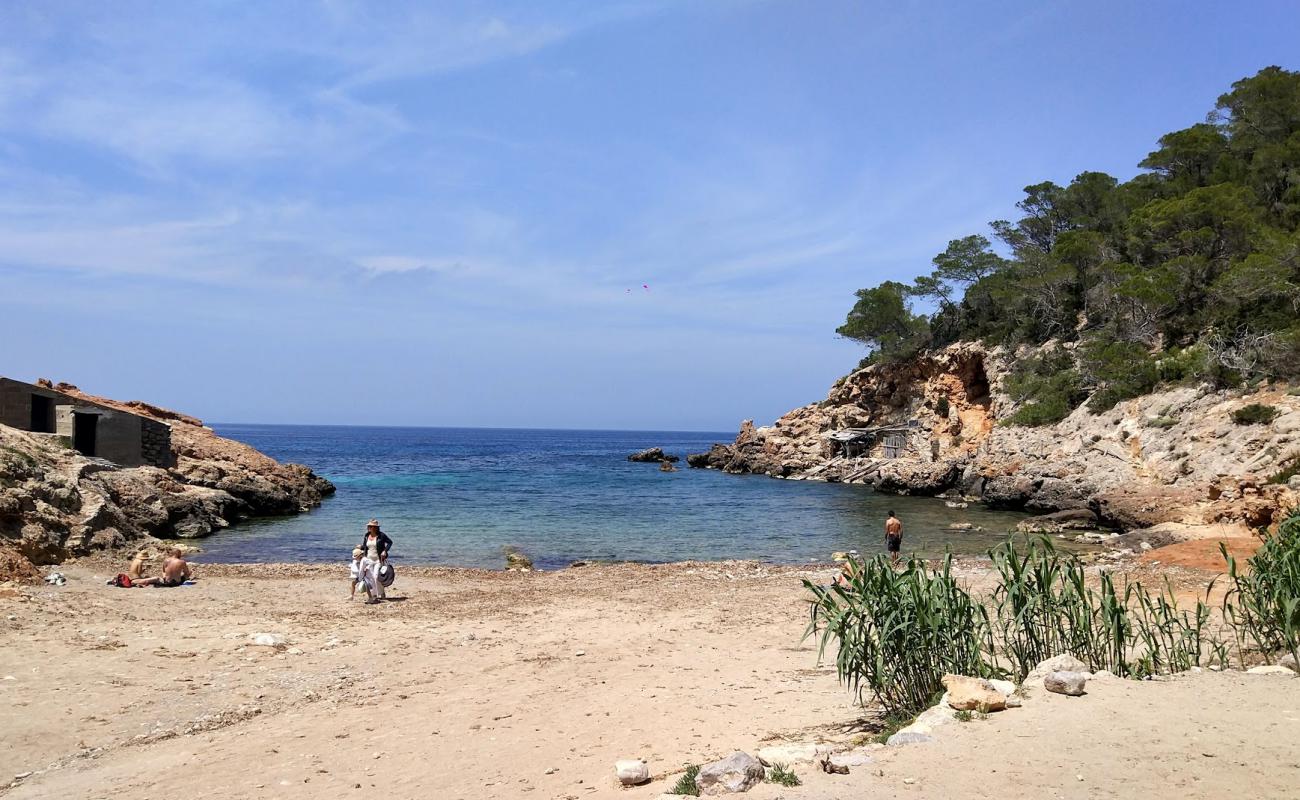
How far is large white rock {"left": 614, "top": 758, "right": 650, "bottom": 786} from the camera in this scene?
506 centimetres

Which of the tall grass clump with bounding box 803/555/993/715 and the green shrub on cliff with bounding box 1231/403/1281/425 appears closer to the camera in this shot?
the tall grass clump with bounding box 803/555/993/715

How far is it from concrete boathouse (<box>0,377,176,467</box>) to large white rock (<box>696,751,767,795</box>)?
25.2 metres

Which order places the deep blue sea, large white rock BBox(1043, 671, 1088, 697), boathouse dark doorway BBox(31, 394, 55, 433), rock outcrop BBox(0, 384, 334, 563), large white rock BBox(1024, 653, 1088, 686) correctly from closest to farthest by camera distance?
large white rock BBox(1043, 671, 1088, 697), large white rock BBox(1024, 653, 1088, 686), rock outcrop BBox(0, 384, 334, 563), the deep blue sea, boathouse dark doorway BBox(31, 394, 55, 433)

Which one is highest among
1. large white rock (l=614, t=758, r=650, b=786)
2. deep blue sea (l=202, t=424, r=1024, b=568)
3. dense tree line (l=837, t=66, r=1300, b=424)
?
dense tree line (l=837, t=66, r=1300, b=424)

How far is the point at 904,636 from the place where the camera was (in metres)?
5.74

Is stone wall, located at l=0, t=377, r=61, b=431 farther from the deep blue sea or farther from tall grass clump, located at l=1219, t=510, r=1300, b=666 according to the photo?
tall grass clump, located at l=1219, t=510, r=1300, b=666

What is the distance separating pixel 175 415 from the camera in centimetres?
3634

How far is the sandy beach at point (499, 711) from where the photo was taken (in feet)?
15.0

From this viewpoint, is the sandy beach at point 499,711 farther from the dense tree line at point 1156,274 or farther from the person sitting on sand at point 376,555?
the dense tree line at point 1156,274

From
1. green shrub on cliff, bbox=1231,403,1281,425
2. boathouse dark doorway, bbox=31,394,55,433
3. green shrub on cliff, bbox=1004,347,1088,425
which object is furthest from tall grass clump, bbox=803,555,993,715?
green shrub on cliff, bbox=1004,347,1088,425

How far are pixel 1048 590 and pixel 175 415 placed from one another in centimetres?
3952

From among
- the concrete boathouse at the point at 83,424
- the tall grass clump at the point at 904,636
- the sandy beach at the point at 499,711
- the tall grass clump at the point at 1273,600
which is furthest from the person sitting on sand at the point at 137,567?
the tall grass clump at the point at 1273,600

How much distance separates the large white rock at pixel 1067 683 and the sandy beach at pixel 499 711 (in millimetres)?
98

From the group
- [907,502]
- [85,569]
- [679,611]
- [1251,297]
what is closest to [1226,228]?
[1251,297]
